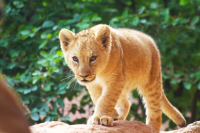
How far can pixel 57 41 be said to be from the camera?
5.86m

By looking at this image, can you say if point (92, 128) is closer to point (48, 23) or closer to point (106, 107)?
point (106, 107)

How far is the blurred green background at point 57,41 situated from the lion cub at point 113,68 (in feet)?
3.56

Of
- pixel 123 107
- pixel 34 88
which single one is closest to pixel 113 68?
pixel 123 107

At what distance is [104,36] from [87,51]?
40 centimetres

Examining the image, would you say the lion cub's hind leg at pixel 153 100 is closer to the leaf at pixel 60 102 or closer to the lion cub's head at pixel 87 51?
the lion cub's head at pixel 87 51

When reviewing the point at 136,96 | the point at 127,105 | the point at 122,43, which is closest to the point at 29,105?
the point at 127,105

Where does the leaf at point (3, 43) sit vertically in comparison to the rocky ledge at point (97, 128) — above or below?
above

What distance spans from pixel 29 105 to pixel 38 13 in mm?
2110

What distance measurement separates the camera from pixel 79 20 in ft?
18.9

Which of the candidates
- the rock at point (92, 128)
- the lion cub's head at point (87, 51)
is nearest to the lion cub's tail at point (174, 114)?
the rock at point (92, 128)

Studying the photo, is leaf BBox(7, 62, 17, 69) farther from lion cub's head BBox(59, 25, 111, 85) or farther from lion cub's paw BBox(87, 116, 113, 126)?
lion cub's paw BBox(87, 116, 113, 126)

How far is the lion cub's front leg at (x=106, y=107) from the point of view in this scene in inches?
141

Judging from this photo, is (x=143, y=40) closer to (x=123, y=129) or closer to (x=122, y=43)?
(x=122, y=43)

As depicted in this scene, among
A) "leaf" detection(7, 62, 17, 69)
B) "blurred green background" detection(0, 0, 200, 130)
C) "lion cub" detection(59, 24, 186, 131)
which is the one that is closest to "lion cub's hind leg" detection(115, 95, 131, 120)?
"lion cub" detection(59, 24, 186, 131)
